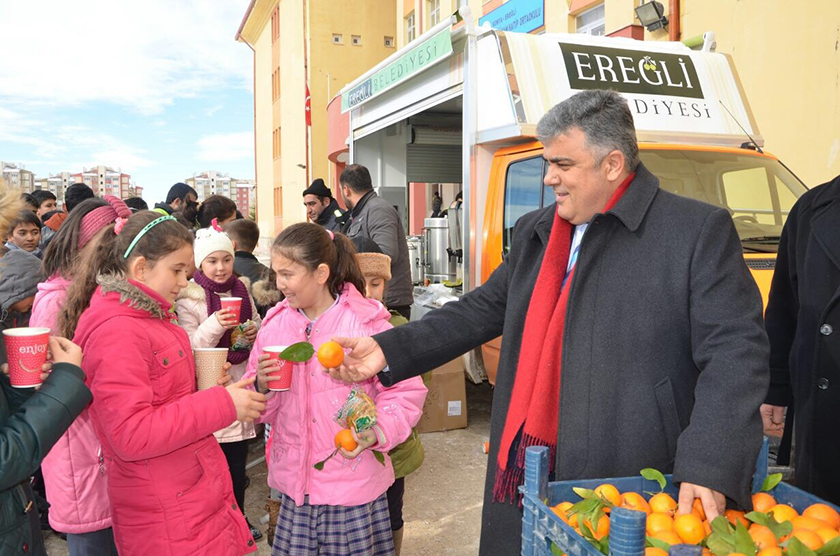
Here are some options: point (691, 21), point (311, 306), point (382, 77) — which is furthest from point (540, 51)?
point (691, 21)

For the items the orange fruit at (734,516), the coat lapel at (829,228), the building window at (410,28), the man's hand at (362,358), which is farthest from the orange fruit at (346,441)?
the building window at (410,28)

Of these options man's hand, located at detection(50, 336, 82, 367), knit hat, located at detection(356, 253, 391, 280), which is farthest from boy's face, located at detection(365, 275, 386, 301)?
man's hand, located at detection(50, 336, 82, 367)

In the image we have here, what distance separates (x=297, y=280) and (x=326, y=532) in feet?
3.17

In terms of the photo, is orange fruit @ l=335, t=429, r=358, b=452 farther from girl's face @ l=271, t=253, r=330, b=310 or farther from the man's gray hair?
the man's gray hair

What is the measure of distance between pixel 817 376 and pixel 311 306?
189 centimetres

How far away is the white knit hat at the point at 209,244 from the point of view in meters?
3.65

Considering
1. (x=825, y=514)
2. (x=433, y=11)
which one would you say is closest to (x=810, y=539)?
(x=825, y=514)

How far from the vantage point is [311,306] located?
274 centimetres

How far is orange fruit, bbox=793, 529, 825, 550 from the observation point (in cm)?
135

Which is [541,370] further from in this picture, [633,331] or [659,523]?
[659,523]

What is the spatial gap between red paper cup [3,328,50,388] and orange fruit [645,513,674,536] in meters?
1.56

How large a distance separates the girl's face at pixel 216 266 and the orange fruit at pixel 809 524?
298 cm

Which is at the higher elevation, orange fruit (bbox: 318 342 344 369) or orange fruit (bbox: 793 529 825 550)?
orange fruit (bbox: 318 342 344 369)

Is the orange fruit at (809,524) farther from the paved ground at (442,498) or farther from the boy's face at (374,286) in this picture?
the boy's face at (374,286)
